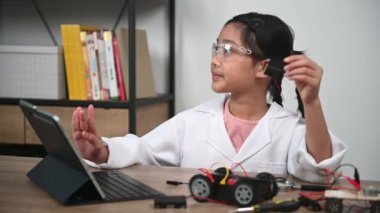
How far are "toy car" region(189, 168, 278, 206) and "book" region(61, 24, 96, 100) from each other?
51.2 inches

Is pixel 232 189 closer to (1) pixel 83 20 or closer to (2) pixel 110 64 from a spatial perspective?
(2) pixel 110 64

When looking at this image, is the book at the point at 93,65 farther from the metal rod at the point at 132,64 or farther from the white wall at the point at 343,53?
the white wall at the point at 343,53

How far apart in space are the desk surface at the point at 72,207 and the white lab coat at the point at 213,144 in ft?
0.35

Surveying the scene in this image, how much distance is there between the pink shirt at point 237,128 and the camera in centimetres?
138

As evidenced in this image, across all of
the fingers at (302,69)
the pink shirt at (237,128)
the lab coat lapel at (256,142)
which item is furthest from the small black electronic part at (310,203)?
the pink shirt at (237,128)

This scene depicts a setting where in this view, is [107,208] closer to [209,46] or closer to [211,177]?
[211,177]

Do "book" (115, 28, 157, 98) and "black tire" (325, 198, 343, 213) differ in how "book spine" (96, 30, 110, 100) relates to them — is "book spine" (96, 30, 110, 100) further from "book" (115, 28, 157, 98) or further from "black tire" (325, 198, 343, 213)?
"black tire" (325, 198, 343, 213)

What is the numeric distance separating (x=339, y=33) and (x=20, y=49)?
4.72ft

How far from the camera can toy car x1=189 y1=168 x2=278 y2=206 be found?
794 millimetres

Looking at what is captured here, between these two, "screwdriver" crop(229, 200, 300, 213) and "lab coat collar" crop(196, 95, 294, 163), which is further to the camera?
"lab coat collar" crop(196, 95, 294, 163)

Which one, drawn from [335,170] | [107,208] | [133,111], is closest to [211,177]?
[107,208]

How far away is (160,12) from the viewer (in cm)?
233

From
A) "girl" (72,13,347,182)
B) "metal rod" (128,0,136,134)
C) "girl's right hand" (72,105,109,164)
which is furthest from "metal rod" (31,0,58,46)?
"girl's right hand" (72,105,109,164)

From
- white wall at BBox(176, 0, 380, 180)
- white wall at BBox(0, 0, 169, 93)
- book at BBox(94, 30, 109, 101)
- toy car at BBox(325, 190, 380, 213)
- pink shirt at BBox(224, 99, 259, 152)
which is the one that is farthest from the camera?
white wall at BBox(0, 0, 169, 93)
